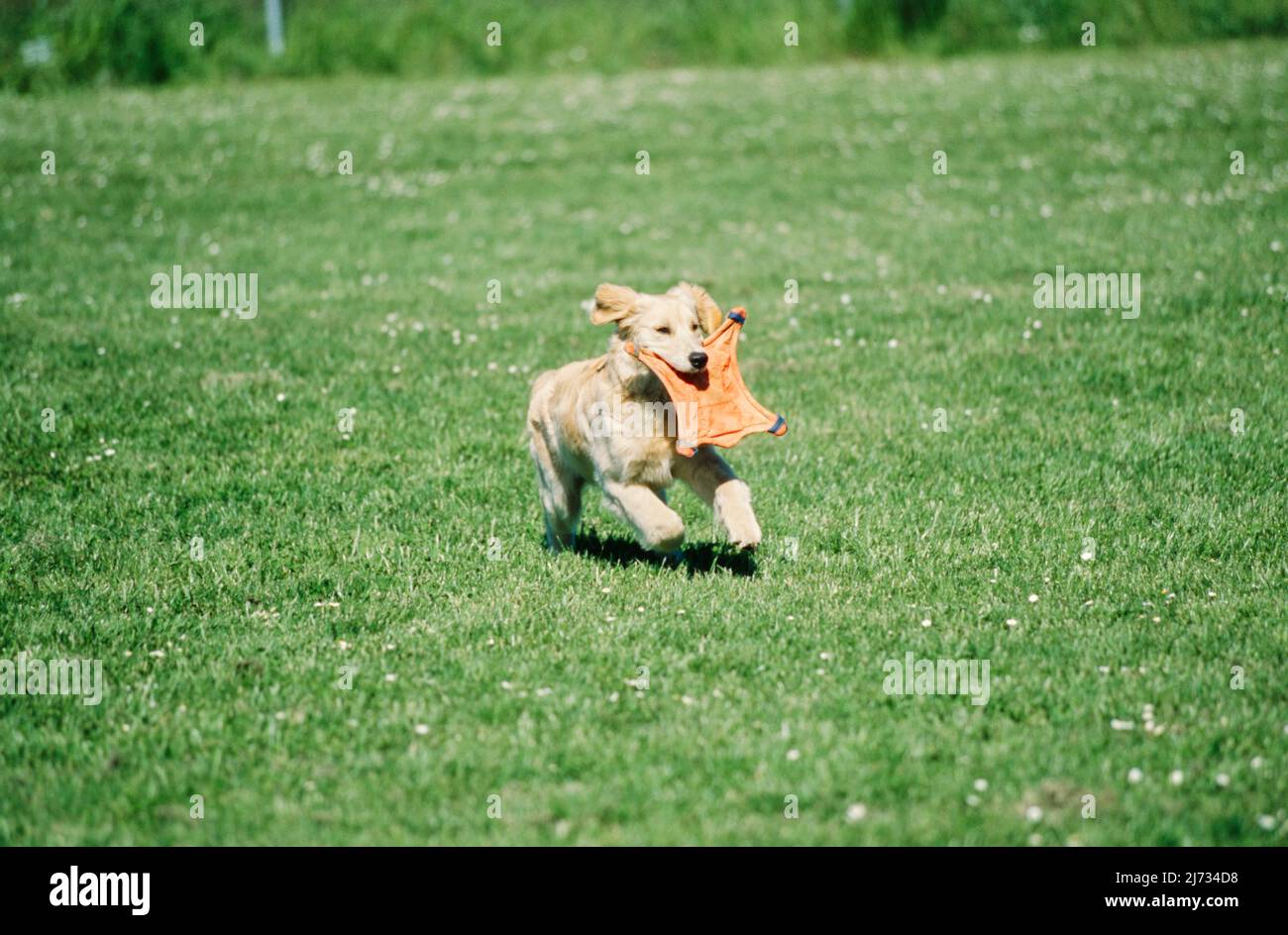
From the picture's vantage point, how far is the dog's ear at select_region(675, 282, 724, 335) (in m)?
6.67

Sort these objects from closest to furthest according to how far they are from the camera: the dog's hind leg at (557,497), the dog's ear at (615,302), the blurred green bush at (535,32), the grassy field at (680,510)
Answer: the grassy field at (680,510) → the dog's ear at (615,302) → the dog's hind leg at (557,497) → the blurred green bush at (535,32)

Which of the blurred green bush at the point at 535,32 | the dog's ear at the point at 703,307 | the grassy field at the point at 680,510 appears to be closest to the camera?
the grassy field at the point at 680,510

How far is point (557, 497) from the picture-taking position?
23.0 ft

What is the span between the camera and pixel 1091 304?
11.1 metres

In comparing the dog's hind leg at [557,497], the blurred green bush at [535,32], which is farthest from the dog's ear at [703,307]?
the blurred green bush at [535,32]

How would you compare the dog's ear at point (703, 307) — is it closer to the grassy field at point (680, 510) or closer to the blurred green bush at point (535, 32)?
the grassy field at point (680, 510)

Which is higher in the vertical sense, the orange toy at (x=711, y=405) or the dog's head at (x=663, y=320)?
the dog's head at (x=663, y=320)

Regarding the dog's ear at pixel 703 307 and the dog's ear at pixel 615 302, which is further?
the dog's ear at pixel 703 307

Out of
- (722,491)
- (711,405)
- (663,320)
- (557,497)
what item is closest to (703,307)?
(663,320)

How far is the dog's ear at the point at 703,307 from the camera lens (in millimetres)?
6668

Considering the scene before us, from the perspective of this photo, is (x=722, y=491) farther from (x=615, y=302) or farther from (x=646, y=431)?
(x=615, y=302)

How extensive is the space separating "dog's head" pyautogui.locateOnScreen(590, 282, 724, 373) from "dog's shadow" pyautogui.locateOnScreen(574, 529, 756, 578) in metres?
1.09

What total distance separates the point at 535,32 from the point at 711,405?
19706mm
